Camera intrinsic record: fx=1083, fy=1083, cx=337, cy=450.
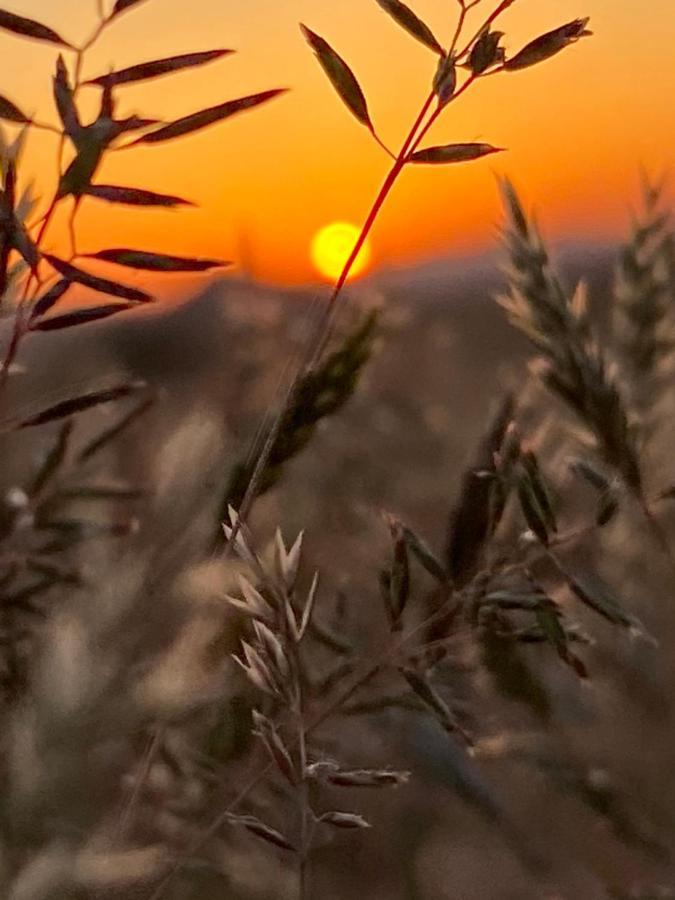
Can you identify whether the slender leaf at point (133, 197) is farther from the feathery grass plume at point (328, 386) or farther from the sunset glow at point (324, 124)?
the sunset glow at point (324, 124)

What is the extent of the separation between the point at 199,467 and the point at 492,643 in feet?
0.45

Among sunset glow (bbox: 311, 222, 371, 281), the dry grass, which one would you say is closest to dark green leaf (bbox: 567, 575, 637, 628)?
the dry grass

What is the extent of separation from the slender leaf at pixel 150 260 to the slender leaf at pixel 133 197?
0.6 inches

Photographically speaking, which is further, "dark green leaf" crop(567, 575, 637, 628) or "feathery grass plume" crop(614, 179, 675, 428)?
"feathery grass plume" crop(614, 179, 675, 428)

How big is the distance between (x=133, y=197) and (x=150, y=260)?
0.02 meters

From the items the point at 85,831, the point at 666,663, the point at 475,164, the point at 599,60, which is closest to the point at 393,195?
the point at 475,164

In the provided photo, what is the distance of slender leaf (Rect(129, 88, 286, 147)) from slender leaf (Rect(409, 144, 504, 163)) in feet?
0.15

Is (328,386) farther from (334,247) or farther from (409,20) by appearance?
(334,247)

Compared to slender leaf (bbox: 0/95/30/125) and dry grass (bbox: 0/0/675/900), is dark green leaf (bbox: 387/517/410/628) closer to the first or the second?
dry grass (bbox: 0/0/675/900)

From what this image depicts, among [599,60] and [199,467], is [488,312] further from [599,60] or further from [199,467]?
[199,467]

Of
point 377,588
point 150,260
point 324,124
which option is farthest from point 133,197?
point 324,124

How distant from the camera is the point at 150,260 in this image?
299 millimetres

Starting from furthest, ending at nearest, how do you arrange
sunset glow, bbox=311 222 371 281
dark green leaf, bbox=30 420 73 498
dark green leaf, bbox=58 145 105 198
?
sunset glow, bbox=311 222 371 281 → dark green leaf, bbox=30 420 73 498 → dark green leaf, bbox=58 145 105 198

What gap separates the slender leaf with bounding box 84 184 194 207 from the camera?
286 mm
